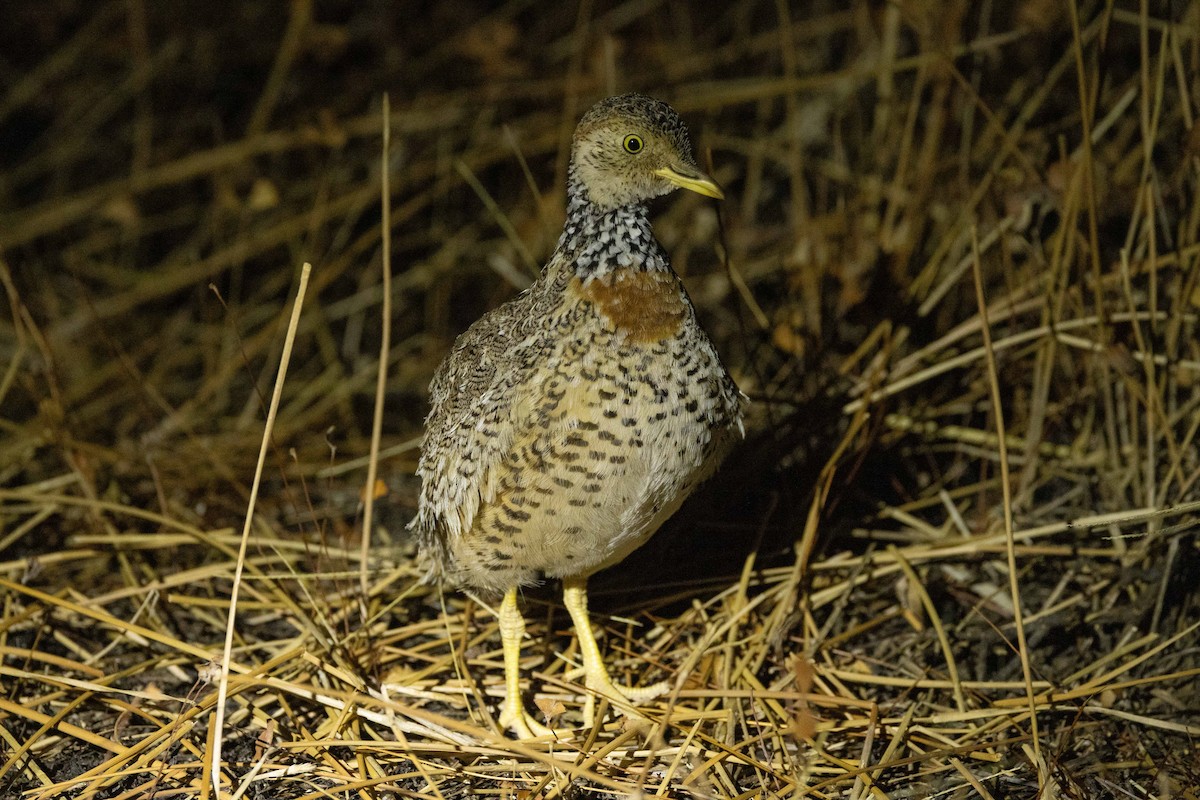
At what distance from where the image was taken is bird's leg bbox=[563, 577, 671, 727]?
2895 mm

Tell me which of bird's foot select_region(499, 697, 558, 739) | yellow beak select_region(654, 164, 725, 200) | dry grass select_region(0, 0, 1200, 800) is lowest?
bird's foot select_region(499, 697, 558, 739)

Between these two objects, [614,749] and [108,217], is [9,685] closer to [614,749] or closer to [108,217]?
[614,749]

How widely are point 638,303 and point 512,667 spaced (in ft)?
3.45

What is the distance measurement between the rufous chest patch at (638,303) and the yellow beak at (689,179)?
22cm

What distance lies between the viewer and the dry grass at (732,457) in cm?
268

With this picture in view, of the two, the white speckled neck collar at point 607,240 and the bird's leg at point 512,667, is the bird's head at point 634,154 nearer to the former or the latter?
the white speckled neck collar at point 607,240

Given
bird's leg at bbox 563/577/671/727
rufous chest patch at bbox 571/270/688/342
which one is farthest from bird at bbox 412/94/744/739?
bird's leg at bbox 563/577/671/727

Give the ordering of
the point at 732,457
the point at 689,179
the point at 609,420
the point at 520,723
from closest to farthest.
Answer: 1. the point at 609,420
2. the point at 689,179
3. the point at 520,723
4. the point at 732,457

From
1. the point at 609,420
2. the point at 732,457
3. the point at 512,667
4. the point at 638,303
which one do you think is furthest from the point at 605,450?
the point at 732,457

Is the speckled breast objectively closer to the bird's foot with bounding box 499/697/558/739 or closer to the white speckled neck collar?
the white speckled neck collar

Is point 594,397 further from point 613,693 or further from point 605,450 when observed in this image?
point 613,693

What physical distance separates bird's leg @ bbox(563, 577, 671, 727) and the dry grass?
74mm

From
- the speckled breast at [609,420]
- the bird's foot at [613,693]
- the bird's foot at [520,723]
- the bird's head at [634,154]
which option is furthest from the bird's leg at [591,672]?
the bird's head at [634,154]

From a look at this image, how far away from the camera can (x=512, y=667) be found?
114 inches
